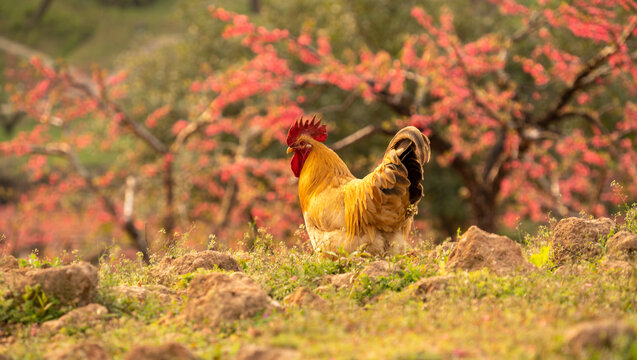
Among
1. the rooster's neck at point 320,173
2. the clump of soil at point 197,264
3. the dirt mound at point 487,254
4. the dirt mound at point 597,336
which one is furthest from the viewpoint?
the rooster's neck at point 320,173

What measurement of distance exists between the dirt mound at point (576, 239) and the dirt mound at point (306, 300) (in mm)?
2241

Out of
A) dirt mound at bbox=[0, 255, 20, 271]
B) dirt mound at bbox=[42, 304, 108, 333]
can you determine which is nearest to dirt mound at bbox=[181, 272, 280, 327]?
dirt mound at bbox=[42, 304, 108, 333]

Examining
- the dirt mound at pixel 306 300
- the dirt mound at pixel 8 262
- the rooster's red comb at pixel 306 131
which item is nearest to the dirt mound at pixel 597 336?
the dirt mound at pixel 306 300

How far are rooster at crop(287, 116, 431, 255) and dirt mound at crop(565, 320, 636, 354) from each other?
241cm

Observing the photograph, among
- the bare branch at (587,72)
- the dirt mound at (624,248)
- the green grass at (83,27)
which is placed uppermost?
the green grass at (83,27)

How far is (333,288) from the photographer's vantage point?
472cm

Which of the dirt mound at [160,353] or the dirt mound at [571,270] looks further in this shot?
the dirt mound at [571,270]

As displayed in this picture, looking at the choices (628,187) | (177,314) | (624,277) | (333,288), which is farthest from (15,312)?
(628,187)

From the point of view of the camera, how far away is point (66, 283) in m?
4.55

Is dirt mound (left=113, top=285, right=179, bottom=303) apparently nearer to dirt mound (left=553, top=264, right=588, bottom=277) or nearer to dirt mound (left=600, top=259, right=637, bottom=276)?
dirt mound (left=553, top=264, right=588, bottom=277)

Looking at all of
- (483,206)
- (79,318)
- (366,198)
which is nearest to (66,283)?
(79,318)

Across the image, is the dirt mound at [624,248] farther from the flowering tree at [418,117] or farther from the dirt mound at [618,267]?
the flowering tree at [418,117]

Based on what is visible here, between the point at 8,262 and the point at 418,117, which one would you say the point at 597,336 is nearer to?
the point at 8,262

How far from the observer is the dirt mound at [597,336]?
312cm
